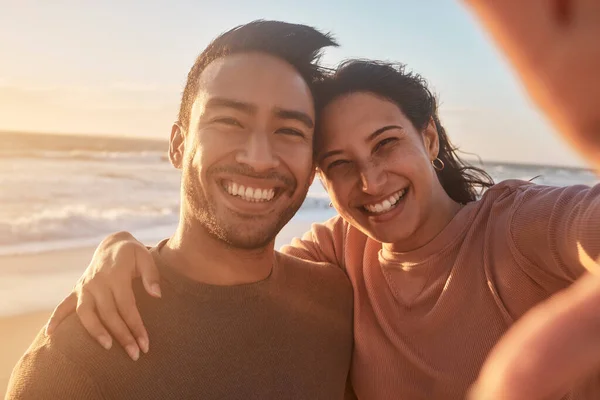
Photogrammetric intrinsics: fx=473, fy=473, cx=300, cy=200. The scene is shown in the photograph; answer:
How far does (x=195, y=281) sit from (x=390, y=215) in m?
0.99

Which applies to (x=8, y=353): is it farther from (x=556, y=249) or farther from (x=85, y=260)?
(x=556, y=249)

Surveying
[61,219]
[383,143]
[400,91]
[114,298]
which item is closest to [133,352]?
[114,298]

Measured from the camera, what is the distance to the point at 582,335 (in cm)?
34

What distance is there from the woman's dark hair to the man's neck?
0.88m

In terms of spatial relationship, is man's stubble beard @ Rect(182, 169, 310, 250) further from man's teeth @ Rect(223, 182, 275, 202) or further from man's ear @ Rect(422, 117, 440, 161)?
man's ear @ Rect(422, 117, 440, 161)

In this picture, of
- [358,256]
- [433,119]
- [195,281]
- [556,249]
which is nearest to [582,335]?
[556,249]

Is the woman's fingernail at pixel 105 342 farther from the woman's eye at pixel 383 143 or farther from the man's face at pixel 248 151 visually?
the woman's eye at pixel 383 143

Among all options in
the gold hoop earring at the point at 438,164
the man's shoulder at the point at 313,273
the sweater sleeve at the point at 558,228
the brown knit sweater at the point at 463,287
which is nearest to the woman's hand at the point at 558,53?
the sweater sleeve at the point at 558,228

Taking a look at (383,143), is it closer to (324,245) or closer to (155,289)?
(324,245)

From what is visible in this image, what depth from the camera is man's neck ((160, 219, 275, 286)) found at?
2.30 m

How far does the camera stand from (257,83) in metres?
2.38

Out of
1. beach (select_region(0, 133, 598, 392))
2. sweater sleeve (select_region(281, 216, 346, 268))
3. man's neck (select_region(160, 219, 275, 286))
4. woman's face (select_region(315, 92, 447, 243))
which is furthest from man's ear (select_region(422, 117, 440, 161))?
man's neck (select_region(160, 219, 275, 286))

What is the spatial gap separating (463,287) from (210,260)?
1.17m

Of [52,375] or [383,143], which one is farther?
[383,143]
